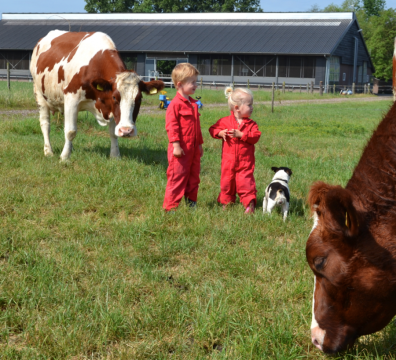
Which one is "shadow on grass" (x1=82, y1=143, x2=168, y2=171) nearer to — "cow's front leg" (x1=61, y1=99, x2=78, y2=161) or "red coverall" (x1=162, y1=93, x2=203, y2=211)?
"cow's front leg" (x1=61, y1=99, x2=78, y2=161)

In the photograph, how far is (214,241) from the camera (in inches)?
177

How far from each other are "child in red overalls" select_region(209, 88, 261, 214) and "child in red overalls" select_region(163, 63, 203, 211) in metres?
0.27

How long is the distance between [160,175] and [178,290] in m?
3.38

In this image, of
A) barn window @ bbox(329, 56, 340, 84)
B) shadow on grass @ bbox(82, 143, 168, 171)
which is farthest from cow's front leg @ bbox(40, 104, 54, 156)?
barn window @ bbox(329, 56, 340, 84)

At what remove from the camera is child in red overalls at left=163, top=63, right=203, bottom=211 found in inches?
208

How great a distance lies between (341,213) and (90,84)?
6.09 meters

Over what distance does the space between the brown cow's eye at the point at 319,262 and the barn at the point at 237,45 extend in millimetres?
37311

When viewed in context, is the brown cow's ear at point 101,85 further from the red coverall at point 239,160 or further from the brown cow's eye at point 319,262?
the brown cow's eye at point 319,262

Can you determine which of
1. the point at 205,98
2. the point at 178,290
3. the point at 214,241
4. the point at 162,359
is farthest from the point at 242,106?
the point at 205,98

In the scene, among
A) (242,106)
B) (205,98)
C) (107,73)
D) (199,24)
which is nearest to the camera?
(242,106)

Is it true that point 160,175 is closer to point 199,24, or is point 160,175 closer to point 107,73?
point 107,73

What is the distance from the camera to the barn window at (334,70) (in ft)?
133

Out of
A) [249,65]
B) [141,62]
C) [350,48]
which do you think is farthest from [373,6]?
[141,62]

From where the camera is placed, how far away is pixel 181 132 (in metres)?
5.42
